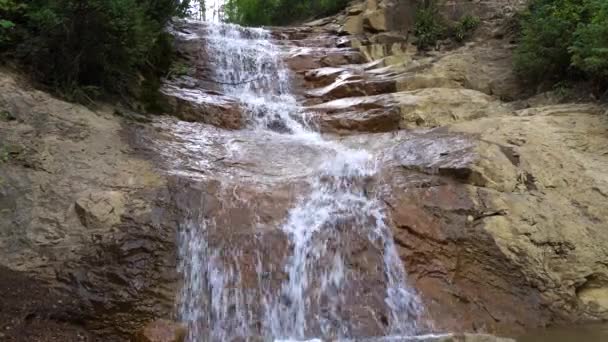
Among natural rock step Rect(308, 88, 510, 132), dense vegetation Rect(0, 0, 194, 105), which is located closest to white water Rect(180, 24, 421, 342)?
natural rock step Rect(308, 88, 510, 132)

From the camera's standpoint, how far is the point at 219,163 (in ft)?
25.5

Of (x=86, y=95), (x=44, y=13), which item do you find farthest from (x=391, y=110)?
(x=44, y=13)

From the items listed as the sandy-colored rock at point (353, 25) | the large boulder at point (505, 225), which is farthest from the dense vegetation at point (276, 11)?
the large boulder at point (505, 225)

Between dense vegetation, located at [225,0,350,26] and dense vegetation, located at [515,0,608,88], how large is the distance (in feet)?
30.6

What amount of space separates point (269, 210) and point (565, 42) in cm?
654

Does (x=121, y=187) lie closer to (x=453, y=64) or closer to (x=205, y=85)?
(x=205, y=85)

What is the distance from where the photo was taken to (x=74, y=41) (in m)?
7.49

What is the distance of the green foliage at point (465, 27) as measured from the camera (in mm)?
13117

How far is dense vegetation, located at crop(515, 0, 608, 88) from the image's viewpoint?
8156mm

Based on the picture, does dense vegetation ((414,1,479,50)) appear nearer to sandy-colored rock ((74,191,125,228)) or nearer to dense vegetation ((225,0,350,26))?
dense vegetation ((225,0,350,26))

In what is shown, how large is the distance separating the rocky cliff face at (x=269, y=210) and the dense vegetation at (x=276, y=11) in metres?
11.2

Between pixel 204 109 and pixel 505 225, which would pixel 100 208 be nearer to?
pixel 204 109

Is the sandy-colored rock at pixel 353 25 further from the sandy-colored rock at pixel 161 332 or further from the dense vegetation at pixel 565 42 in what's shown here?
the sandy-colored rock at pixel 161 332

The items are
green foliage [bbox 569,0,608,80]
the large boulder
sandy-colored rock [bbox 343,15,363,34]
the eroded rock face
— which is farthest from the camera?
sandy-colored rock [bbox 343,15,363,34]
